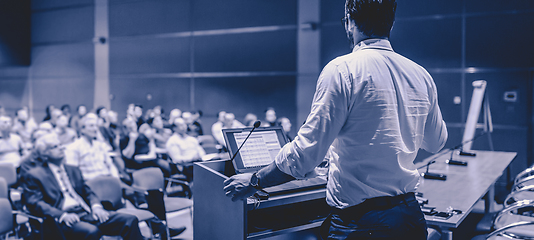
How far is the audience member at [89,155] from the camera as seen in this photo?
520cm

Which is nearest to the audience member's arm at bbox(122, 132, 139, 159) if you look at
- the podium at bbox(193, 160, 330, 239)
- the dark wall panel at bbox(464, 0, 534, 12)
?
the podium at bbox(193, 160, 330, 239)

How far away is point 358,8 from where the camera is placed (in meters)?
1.47

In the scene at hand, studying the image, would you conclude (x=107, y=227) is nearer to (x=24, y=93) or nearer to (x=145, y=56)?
(x=145, y=56)

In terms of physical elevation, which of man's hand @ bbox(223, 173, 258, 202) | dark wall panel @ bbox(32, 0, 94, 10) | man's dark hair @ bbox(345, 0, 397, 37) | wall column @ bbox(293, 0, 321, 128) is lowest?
man's hand @ bbox(223, 173, 258, 202)

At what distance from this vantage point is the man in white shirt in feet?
4.58

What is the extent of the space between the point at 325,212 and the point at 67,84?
45.3ft

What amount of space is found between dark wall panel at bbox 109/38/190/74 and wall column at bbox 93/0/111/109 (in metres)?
0.24

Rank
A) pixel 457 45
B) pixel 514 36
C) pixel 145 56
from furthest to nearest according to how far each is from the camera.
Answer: pixel 145 56, pixel 457 45, pixel 514 36

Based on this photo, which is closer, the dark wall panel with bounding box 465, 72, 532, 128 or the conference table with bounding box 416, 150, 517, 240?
the conference table with bounding box 416, 150, 517, 240

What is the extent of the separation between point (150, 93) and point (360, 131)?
1186 centimetres

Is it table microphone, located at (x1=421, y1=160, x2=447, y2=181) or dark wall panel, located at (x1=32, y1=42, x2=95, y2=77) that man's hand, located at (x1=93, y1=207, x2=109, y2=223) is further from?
dark wall panel, located at (x1=32, y1=42, x2=95, y2=77)

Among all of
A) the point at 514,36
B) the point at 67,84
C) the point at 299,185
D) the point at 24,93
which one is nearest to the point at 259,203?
the point at 299,185

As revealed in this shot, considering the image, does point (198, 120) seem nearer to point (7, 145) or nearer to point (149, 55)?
point (149, 55)

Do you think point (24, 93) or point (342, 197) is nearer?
point (342, 197)
